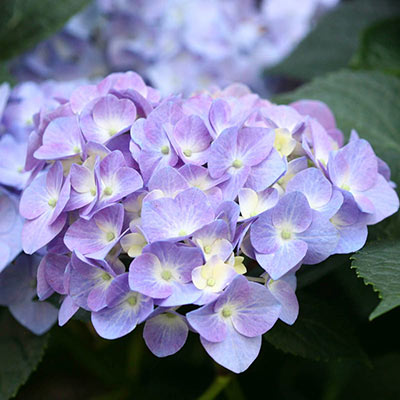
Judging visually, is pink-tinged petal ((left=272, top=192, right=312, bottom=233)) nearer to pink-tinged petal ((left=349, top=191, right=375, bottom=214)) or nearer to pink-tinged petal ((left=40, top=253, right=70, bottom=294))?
pink-tinged petal ((left=349, top=191, right=375, bottom=214))

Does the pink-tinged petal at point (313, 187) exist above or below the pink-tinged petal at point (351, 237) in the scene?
above

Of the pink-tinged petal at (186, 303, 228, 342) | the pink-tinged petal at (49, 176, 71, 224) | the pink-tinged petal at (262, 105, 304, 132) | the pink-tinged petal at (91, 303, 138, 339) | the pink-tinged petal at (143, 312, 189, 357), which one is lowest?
the pink-tinged petal at (143, 312, 189, 357)

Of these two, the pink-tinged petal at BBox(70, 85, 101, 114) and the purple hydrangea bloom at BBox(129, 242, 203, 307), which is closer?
the purple hydrangea bloom at BBox(129, 242, 203, 307)

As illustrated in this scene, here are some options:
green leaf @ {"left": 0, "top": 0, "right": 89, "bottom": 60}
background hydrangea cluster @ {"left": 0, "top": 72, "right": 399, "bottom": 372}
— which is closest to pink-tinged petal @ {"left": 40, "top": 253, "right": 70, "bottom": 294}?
background hydrangea cluster @ {"left": 0, "top": 72, "right": 399, "bottom": 372}

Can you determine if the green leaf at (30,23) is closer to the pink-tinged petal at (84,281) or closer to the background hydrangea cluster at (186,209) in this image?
the background hydrangea cluster at (186,209)

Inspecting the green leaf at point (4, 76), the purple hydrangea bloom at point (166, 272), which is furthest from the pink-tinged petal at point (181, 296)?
the green leaf at point (4, 76)

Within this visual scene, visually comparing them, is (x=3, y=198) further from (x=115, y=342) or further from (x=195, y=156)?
(x=115, y=342)
